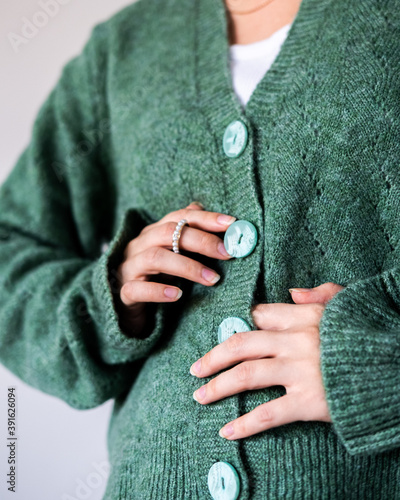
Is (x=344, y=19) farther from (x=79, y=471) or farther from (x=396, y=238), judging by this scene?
(x=79, y=471)

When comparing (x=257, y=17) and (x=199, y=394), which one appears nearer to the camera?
(x=199, y=394)

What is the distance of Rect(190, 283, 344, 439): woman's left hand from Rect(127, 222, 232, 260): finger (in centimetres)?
11

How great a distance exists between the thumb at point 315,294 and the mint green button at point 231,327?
0.25 feet

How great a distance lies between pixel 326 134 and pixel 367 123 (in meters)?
0.06

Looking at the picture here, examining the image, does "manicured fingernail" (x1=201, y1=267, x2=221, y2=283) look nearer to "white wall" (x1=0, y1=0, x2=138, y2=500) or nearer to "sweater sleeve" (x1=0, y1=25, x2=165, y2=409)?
"sweater sleeve" (x1=0, y1=25, x2=165, y2=409)

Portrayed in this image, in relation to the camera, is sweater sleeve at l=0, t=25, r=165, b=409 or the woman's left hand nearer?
the woman's left hand

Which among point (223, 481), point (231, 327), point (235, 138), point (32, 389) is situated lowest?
point (32, 389)

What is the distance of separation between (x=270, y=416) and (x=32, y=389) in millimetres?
917

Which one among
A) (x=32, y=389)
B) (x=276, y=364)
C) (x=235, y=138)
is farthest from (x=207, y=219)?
(x=32, y=389)

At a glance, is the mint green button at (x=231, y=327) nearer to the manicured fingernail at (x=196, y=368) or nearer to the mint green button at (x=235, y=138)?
the manicured fingernail at (x=196, y=368)

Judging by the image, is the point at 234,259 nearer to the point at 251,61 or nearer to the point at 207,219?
the point at 207,219

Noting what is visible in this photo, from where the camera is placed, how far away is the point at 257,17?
2.91ft

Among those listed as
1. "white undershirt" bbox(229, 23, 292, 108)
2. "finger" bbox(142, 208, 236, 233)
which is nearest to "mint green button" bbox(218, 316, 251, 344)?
"finger" bbox(142, 208, 236, 233)

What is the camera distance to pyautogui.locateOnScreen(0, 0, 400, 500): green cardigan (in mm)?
635
